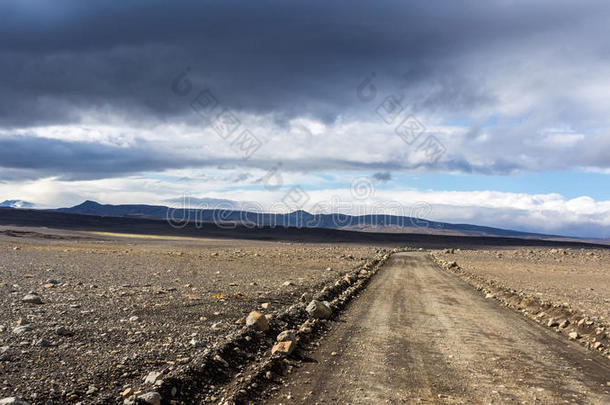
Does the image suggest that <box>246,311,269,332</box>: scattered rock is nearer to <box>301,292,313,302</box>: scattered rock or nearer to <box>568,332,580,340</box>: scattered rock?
<box>301,292,313,302</box>: scattered rock

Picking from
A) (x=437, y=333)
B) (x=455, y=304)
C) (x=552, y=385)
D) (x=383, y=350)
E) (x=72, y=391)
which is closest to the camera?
(x=72, y=391)

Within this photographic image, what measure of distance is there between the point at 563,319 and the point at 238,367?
35.4 feet

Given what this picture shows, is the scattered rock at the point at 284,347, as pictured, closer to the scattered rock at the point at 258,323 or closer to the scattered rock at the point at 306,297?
the scattered rock at the point at 258,323

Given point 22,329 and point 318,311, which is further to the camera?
point 318,311

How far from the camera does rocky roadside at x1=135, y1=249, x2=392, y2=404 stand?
6160mm

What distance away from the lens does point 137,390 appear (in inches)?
239

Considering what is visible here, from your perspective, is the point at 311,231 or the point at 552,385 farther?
the point at 311,231

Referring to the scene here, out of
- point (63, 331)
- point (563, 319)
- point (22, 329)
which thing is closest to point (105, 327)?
point (63, 331)

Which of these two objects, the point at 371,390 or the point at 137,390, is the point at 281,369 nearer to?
the point at 371,390

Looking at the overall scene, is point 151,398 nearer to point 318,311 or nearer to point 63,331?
point 63,331

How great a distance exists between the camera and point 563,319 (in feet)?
44.6

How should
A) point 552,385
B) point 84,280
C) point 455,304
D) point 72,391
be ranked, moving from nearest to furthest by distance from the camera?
point 72,391
point 552,385
point 455,304
point 84,280

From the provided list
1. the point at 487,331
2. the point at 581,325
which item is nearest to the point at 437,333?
the point at 487,331

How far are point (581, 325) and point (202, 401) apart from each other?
11234 millimetres
